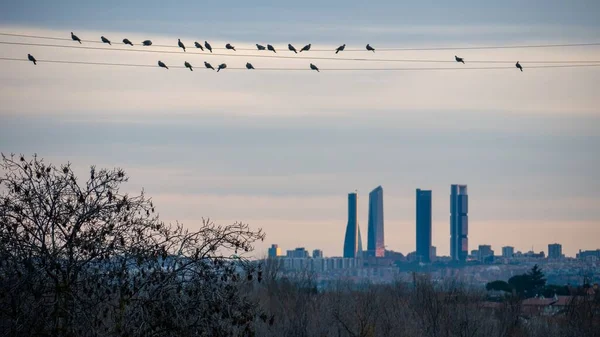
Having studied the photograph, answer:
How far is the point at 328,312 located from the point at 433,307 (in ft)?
22.1

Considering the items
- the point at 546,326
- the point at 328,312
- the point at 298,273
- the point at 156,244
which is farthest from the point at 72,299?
the point at 298,273

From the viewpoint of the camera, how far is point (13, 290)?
1166 inches

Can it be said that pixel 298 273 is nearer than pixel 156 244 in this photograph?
No

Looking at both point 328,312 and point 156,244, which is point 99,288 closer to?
point 156,244

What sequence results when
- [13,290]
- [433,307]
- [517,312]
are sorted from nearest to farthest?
[13,290]
[433,307]
[517,312]

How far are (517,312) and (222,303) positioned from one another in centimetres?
5207

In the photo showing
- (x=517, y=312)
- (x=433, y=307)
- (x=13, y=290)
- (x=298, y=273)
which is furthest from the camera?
(x=298, y=273)

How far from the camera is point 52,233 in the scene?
30.5 meters

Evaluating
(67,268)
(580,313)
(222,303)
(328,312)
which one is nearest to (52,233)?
(67,268)

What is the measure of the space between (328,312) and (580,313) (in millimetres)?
15910

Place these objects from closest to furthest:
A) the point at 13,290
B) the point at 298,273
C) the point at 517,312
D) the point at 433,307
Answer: the point at 13,290 → the point at 433,307 → the point at 517,312 → the point at 298,273

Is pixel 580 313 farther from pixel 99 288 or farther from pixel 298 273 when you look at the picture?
pixel 99 288

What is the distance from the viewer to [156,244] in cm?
3131

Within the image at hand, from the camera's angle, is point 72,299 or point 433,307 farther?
point 433,307
